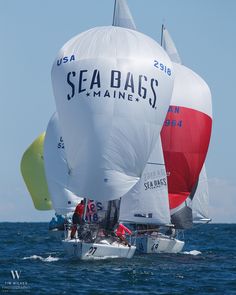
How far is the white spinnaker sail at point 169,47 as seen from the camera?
142 ft

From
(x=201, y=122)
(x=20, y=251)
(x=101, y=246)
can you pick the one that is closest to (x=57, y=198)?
(x=20, y=251)

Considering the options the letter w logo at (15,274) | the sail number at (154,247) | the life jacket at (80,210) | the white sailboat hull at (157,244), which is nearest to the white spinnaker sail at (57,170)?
the white sailboat hull at (157,244)

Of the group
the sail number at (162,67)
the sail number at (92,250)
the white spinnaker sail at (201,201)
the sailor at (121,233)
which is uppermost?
the sail number at (162,67)

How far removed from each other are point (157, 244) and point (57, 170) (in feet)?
24.5

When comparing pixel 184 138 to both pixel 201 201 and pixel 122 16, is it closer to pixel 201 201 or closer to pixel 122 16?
pixel 201 201

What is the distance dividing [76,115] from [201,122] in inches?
355

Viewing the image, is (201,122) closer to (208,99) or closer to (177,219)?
(208,99)

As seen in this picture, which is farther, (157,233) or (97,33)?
(157,233)

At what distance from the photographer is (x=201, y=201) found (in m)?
44.6

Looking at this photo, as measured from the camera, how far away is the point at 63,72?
3344 cm

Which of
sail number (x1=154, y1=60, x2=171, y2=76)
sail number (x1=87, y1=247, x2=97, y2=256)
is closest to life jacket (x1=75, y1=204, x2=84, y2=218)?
sail number (x1=87, y1=247, x2=97, y2=256)

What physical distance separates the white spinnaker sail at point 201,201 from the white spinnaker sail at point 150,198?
597cm

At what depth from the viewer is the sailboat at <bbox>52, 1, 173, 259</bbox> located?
32656 millimetres

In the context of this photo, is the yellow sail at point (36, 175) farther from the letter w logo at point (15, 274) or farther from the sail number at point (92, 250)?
the letter w logo at point (15, 274)
